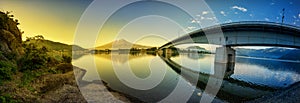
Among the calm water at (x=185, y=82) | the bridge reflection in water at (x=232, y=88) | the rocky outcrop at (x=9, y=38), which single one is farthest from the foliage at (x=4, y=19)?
the bridge reflection in water at (x=232, y=88)

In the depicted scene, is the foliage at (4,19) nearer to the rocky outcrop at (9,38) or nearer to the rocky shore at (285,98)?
the rocky outcrop at (9,38)

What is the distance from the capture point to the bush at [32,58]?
1656 centimetres

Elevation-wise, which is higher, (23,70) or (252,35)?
(252,35)

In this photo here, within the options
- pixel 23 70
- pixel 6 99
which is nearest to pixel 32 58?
pixel 23 70

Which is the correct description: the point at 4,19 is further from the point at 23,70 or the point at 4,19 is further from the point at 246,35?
the point at 246,35

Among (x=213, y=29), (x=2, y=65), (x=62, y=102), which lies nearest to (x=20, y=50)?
(x=2, y=65)

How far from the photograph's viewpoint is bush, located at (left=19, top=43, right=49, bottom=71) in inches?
652

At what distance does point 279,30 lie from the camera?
3419 centimetres

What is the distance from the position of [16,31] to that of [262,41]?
128 feet

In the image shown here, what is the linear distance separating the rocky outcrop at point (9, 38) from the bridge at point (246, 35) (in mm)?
33966

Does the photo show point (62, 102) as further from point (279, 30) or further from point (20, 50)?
point (279, 30)

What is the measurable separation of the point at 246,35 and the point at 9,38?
38.6m

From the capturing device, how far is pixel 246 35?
38750mm

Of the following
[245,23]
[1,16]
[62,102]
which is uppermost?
[245,23]
